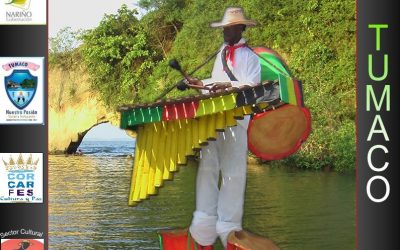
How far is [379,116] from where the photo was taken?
15.1 feet

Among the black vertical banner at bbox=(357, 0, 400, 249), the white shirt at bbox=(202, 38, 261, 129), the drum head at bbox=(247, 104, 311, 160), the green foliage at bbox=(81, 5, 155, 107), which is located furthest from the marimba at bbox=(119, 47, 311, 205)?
the green foliage at bbox=(81, 5, 155, 107)

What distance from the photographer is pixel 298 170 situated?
12.6 metres

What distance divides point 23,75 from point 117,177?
26.0ft

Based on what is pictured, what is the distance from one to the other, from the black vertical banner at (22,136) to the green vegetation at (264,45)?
6.13 metres

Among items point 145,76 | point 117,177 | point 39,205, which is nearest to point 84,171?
point 117,177

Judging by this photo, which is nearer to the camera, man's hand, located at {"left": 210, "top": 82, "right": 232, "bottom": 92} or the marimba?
the marimba

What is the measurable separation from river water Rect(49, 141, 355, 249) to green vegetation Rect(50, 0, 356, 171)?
927mm

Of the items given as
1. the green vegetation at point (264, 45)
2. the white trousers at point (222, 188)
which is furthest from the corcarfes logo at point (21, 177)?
the green vegetation at point (264, 45)

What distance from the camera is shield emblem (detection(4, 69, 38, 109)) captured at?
16.8ft

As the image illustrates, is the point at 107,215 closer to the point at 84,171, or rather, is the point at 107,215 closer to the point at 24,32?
the point at 24,32

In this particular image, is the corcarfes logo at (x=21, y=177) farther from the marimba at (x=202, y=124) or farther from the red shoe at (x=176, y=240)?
the red shoe at (x=176, y=240)

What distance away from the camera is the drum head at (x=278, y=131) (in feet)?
16.5

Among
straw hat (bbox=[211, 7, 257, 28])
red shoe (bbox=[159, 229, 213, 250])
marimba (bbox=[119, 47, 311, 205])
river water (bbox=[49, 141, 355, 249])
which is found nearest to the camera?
marimba (bbox=[119, 47, 311, 205])

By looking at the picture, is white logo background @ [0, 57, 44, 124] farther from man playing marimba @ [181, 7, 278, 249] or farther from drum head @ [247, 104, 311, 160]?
drum head @ [247, 104, 311, 160]
